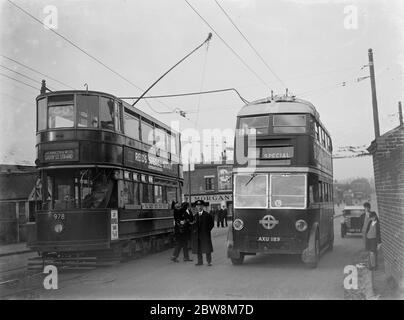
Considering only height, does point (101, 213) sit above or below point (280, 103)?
below

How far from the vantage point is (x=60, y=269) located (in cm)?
1320

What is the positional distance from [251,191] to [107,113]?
458 cm

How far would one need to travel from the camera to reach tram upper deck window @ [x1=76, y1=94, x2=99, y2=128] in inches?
526

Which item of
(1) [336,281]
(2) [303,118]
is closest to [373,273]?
(1) [336,281]

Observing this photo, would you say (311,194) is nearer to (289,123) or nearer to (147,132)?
(289,123)

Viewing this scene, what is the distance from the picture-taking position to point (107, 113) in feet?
45.7

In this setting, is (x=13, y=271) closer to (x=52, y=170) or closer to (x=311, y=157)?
(x=52, y=170)

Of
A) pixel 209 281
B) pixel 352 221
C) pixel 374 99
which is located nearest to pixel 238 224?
pixel 209 281

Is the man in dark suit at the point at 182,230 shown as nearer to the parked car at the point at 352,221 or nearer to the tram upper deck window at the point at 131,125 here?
the tram upper deck window at the point at 131,125

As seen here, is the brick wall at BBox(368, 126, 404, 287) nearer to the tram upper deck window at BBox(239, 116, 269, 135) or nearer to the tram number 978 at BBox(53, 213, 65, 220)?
the tram upper deck window at BBox(239, 116, 269, 135)

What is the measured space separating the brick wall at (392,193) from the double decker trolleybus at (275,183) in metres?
2.09

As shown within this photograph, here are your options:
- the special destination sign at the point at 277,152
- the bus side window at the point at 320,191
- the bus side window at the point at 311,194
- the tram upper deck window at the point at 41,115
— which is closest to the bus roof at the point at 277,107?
the special destination sign at the point at 277,152
